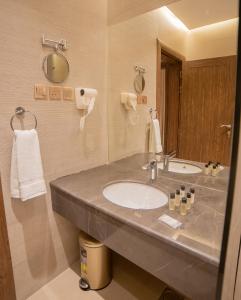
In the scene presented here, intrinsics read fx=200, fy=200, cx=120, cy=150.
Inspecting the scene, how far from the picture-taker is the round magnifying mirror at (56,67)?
48.4 inches

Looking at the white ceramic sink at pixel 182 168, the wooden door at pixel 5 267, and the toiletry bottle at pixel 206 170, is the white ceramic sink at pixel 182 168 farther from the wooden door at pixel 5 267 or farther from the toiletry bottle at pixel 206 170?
the wooden door at pixel 5 267

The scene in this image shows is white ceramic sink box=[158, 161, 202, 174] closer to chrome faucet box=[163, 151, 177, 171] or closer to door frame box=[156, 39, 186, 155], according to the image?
chrome faucet box=[163, 151, 177, 171]

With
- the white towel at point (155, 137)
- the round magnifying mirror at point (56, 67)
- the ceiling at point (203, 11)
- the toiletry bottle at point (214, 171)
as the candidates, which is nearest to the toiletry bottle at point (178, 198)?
the toiletry bottle at point (214, 171)

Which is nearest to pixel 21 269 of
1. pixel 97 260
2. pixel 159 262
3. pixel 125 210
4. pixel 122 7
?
pixel 97 260

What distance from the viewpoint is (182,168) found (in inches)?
55.3

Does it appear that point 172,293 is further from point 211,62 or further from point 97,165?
point 211,62

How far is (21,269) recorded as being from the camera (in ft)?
4.28

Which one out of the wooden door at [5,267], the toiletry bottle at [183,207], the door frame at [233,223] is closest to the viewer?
the door frame at [233,223]

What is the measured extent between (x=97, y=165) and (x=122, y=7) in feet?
4.05

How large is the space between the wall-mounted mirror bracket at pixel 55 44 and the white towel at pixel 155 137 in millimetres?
780

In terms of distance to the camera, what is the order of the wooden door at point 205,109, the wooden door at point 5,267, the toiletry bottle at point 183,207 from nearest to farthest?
the toiletry bottle at point 183,207
the wooden door at point 205,109
the wooden door at point 5,267

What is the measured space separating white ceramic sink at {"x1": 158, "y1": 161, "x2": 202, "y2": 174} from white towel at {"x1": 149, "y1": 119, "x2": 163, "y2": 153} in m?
0.11

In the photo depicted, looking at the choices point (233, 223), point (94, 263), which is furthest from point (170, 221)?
point (94, 263)

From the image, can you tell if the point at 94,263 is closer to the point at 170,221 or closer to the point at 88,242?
the point at 88,242
